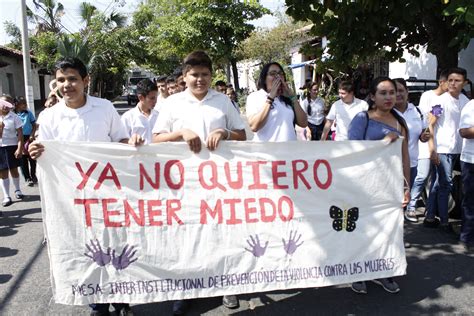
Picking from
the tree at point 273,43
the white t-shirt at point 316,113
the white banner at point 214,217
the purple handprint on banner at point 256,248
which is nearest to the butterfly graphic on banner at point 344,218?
the white banner at point 214,217

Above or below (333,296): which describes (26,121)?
above

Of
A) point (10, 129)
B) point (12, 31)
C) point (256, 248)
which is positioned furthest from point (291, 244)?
point (12, 31)

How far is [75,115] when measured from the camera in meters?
3.12

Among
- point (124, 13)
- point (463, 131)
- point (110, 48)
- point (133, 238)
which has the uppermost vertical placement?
point (124, 13)

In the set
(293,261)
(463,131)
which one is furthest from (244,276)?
(463,131)

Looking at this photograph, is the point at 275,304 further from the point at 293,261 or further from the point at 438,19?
the point at 438,19

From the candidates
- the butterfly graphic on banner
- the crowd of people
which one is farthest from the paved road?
the butterfly graphic on banner

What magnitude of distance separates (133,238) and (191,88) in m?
1.14

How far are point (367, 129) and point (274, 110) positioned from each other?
772mm

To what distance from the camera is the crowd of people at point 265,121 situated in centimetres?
313

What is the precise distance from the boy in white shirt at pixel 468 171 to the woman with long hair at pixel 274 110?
1760mm

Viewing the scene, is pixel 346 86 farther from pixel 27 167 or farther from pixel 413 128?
pixel 27 167

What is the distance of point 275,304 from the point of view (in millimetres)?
3527

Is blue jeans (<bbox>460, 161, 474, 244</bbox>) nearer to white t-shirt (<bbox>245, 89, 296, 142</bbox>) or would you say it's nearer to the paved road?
the paved road
